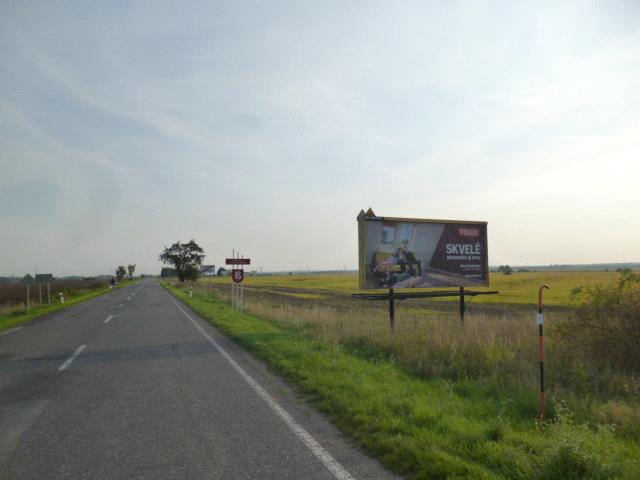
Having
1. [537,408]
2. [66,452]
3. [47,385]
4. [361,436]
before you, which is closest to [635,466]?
[537,408]

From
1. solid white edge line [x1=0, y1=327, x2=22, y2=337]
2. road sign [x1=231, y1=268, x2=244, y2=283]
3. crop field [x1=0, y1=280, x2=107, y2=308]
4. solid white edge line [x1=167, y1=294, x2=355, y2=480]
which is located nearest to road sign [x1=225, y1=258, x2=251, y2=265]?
road sign [x1=231, y1=268, x2=244, y2=283]

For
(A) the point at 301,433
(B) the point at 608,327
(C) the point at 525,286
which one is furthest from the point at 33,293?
(C) the point at 525,286

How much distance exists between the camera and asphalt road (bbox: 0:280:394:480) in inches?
171

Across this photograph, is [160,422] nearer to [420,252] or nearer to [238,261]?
[420,252]

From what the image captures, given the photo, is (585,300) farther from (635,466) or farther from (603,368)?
(635,466)

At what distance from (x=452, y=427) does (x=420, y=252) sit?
9.56 meters

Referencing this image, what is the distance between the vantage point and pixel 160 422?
5742mm

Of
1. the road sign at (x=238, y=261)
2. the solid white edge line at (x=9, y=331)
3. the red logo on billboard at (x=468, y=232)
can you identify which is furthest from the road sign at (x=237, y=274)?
the red logo on billboard at (x=468, y=232)

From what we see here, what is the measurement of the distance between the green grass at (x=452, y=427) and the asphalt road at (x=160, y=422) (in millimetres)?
363

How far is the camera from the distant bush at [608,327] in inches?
311

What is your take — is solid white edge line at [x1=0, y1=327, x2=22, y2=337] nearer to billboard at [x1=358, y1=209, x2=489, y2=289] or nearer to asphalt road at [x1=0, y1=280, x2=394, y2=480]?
asphalt road at [x1=0, y1=280, x2=394, y2=480]

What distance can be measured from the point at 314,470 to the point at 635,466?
2.79m

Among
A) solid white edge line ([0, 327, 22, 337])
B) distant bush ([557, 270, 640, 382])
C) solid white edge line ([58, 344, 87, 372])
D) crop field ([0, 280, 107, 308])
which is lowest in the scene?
crop field ([0, 280, 107, 308])

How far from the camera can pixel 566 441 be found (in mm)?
4219
